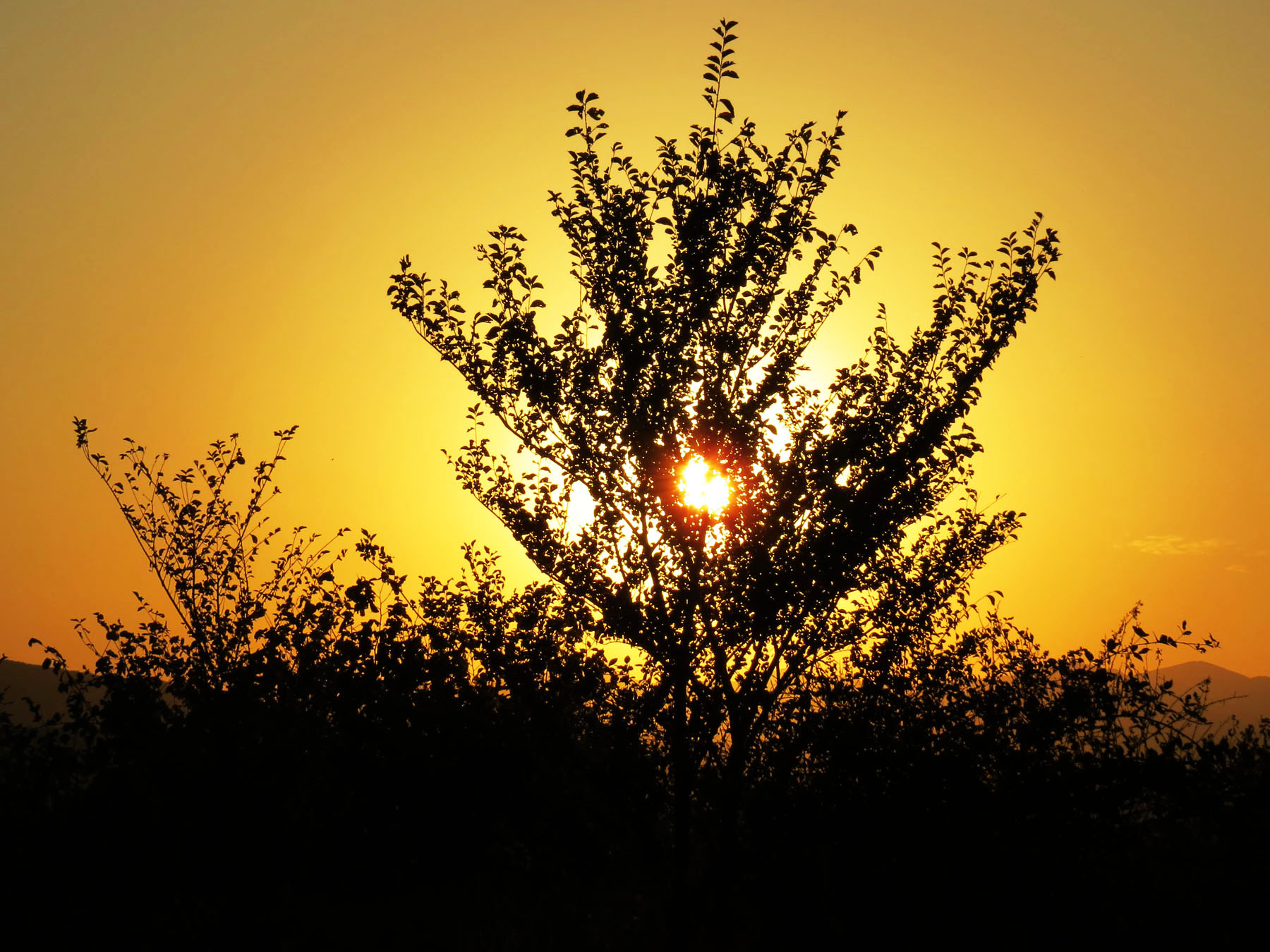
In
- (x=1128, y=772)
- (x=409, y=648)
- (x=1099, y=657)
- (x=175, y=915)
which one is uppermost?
(x=1099, y=657)

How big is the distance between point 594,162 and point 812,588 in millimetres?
6977

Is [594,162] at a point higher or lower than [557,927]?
higher

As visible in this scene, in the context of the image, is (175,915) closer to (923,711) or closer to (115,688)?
(115,688)

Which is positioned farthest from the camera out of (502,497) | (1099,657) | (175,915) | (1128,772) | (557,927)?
(502,497)

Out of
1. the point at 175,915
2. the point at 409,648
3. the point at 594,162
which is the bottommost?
the point at 175,915

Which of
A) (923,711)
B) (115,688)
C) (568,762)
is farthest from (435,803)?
(923,711)

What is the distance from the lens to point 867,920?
42.9ft

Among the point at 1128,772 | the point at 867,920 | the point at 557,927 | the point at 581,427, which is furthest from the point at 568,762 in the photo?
the point at 1128,772

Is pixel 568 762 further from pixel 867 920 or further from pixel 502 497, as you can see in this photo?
pixel 502 497

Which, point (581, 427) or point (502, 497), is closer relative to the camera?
point (581, 427)

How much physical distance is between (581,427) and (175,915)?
820 centimetres

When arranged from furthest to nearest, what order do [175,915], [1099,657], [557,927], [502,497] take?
[502,497], [1099,657], [557,927], [175,915]

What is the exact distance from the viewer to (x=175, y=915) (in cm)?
1198

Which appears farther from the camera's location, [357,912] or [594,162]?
[594,162]
